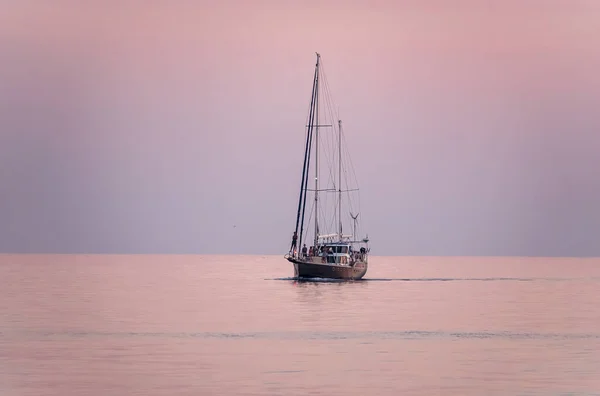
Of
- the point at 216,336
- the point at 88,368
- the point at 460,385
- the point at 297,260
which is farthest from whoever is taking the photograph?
the point at 297,260

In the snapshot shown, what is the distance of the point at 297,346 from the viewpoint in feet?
189

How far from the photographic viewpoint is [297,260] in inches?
4811

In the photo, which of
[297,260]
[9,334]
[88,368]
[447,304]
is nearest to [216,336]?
[9,334]

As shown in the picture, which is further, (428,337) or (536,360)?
(428,337)

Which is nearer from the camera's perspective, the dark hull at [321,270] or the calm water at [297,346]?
the calm water at [297,346]

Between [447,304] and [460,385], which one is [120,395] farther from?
[447,304]

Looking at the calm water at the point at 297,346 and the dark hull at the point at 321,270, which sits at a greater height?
the dark hull at the point at 321,270

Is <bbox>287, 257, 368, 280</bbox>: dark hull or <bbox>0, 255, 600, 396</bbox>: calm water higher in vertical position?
<bbox>287, 257, 368, 280</bbox>: dark hull

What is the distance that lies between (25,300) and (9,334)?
36423 mm

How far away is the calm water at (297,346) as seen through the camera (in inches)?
1711

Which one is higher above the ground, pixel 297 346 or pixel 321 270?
pixel 321 270

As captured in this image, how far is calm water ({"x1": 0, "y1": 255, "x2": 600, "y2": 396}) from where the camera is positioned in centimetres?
4347

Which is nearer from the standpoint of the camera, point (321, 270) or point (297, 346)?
point (297, 346)

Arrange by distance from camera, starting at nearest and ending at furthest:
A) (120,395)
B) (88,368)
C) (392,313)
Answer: (120,395), (88,368), (392,313)
